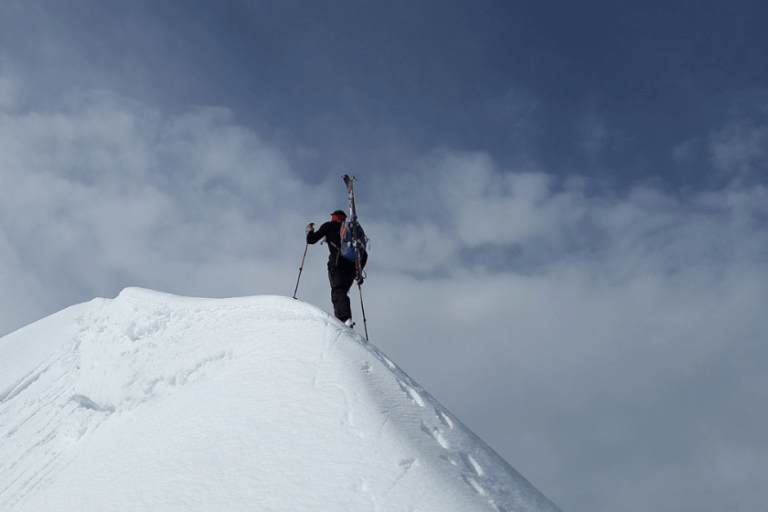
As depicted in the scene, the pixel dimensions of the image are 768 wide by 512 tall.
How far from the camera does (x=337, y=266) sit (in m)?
9.20

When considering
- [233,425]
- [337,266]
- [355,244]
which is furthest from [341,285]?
[233,425]

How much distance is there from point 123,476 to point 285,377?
154 cm

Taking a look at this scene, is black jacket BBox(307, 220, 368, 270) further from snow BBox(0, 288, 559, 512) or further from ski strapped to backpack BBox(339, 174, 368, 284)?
snow BBox(0, 288, 559, 512)

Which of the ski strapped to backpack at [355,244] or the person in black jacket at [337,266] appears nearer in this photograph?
the person in black jacket at [337,266]

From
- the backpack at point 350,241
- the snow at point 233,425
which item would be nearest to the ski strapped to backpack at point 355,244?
the backpack at point 350,241

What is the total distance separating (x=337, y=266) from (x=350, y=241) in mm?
514

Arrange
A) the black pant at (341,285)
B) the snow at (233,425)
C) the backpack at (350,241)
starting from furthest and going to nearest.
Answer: the backpack at (350,241) → the black pant at (341,285) → the snow at (233,425)

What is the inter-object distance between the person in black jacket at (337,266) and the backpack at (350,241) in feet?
0.34

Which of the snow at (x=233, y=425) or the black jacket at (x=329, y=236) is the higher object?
the black jacket at (x=329, y=236)

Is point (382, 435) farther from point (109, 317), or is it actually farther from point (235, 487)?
point (109, 317)

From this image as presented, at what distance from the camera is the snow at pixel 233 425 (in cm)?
377

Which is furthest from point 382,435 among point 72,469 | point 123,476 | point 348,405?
point 72,469

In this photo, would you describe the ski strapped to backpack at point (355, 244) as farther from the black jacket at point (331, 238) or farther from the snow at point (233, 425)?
the snow at point (233, 425)

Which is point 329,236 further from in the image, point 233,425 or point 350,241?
point 233,425
